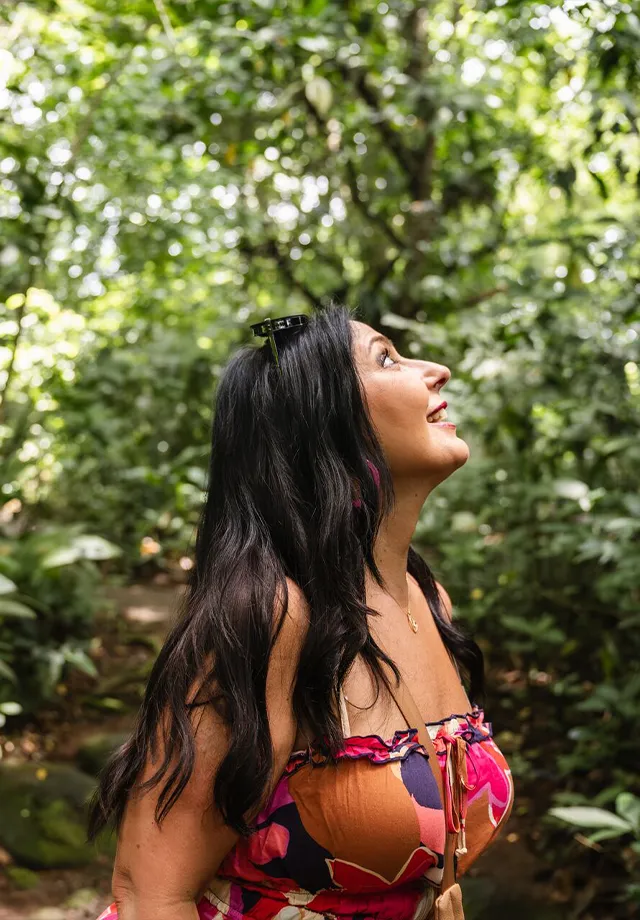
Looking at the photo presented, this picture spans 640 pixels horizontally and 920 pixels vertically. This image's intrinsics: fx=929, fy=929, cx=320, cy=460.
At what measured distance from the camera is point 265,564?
145cm

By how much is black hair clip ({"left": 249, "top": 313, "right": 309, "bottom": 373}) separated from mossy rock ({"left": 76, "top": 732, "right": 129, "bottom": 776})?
3.30 m

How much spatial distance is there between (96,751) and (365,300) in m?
2.51

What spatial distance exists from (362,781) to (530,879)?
2.58m

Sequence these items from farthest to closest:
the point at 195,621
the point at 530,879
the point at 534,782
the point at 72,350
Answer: the point at 72,350, the point at 534,782, the point at 530,879, the point at 195,621

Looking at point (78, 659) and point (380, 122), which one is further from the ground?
point (380, 122)

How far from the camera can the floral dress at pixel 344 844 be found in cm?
135

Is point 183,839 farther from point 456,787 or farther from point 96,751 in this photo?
point 96,751

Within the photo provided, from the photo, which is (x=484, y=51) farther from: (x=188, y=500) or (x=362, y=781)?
(x=362, y=781)

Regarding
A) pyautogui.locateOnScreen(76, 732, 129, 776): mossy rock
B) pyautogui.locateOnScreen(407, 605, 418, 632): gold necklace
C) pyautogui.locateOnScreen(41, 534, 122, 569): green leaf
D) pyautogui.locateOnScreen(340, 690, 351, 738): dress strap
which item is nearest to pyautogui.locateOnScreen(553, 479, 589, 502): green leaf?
pyautogui.locateOnScreen(407, 605, 418, 632): gold necklace

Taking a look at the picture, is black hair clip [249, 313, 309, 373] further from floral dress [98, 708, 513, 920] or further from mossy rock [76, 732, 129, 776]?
mossy rock [76, 732, 129, 776]

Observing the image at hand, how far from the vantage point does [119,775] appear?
4.62 feet

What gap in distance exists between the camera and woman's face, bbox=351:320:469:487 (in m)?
1.56

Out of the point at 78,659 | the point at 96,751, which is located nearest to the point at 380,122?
the point at 78,659

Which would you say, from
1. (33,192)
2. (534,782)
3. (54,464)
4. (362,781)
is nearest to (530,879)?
(534,782)
